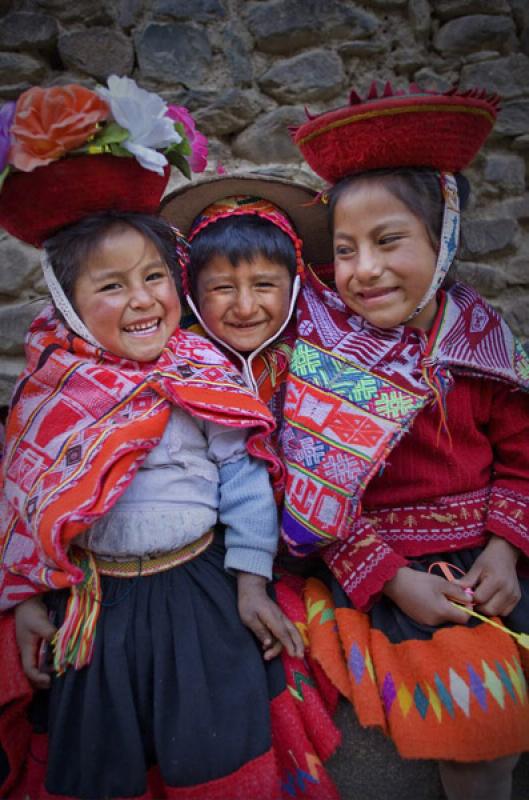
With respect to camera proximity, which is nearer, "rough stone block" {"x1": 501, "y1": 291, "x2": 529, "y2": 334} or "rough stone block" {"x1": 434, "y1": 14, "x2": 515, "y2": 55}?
"rough stone block" {"x1": 434, "y1": 14, "x2": 515, "y2": 55}

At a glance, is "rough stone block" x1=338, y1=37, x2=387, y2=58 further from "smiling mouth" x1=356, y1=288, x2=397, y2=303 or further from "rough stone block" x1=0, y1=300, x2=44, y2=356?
"rough stone block" x1=0, y1=300, x2=44, y2=356

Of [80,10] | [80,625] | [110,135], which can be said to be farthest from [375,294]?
[80,10]

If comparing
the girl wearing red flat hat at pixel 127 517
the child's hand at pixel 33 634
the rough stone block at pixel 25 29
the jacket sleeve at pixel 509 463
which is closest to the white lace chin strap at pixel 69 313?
the girl wearing red flat hat at pixel 127 517

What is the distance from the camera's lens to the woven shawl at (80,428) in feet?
4.54

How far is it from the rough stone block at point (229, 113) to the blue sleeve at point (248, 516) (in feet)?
4.78

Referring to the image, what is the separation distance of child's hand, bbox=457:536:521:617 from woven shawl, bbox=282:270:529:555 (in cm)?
→ 33

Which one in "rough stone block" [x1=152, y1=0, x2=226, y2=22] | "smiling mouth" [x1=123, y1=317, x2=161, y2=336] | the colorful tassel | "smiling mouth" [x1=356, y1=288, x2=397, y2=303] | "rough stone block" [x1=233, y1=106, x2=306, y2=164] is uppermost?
"rough stone block" [x1=152, y1=0, x2=226, y2=22]

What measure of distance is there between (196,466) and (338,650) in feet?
1.89

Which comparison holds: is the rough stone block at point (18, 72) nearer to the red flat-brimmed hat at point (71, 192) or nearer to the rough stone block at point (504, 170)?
the red flat-brimmed hat at point (71, 192)

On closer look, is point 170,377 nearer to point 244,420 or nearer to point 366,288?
point 244,420

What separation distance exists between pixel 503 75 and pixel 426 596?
6.81 ft

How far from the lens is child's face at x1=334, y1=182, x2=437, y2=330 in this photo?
1.55 m

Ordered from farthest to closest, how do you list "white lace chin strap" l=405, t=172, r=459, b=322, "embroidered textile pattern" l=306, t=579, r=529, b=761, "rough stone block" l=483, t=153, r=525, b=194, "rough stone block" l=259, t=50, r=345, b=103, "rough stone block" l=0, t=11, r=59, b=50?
"rough stone block" l=483, t=153, r=525, b=194, "rough stone block" l=259, t=50, r=345, b=103, "rough stone block" l=0, t=11, r=59, b=50, "white lace chin strap" l=405, t=172, r=459, b=322, "embroidered textile pattern" l=306, t=579, r=529, b=761

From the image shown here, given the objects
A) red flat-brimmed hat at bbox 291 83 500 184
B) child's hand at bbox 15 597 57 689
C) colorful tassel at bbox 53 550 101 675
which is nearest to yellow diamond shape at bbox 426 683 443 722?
colorful tassel at bbox 53 550 101 675
